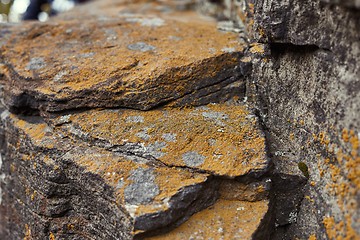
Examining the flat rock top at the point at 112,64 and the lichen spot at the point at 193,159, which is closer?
the lichen spot at the point at 193,159

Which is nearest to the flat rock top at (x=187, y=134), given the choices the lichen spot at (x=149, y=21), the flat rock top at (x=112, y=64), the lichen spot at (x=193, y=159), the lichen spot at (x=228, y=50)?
the lichen spot at (x=193, y=159)

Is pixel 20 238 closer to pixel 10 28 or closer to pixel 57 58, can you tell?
pixel 57 58

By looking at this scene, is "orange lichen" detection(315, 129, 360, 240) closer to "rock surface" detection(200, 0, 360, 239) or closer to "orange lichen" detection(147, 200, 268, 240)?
"rock surface" detection(200, 0, 360, 239)

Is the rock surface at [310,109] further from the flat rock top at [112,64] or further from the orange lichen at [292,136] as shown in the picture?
the flat rock top at [112,64]

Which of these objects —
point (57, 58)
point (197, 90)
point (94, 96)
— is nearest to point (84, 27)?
point (57, 58)

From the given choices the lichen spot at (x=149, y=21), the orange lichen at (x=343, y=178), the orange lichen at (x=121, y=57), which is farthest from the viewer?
the lichen spot at (x=149, y=21)

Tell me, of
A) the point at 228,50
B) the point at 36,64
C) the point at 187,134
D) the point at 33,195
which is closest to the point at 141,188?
the point at 187,134
